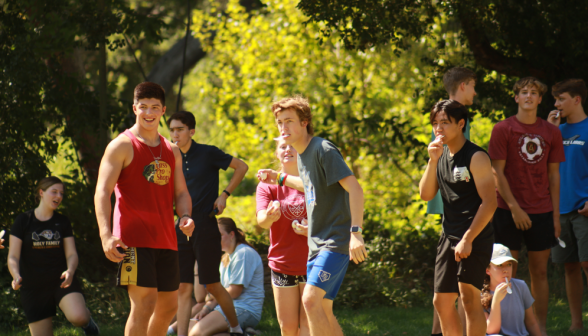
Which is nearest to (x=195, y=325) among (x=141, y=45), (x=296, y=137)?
(x=296, y=137)

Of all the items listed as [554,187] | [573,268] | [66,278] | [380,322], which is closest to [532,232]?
[554,187]

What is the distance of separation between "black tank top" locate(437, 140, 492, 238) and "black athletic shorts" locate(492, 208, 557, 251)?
1.04 meters

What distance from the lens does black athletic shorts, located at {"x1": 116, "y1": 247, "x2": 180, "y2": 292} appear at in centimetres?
363

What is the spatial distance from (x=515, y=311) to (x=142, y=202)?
310 centimetres

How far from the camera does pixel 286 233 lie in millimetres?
4203

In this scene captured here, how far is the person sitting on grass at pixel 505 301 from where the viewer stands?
450 centimetres

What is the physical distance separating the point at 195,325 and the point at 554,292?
4591 millimetres

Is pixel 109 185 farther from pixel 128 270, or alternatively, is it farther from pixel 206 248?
pixel 206 248

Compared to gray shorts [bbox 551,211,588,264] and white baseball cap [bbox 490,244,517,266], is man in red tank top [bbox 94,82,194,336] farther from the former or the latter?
gray shorts [bbox 551,211,588,264]

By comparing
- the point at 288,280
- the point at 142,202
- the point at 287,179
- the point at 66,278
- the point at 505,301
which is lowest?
the point at 505,301

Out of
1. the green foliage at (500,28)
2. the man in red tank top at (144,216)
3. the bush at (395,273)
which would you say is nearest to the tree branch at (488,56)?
the green foliage at (500,28)

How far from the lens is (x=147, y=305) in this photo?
Answer: 368cm

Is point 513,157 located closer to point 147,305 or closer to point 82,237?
point 147,305

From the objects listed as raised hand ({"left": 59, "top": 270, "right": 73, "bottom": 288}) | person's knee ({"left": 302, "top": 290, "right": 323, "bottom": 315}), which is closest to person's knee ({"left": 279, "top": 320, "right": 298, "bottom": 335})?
person's knee ({"left": 302, "top": 290, "right": 323, "bottom": 315})
